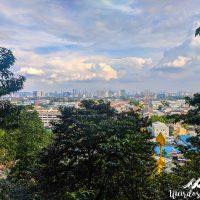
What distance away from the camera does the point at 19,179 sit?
20469 mm

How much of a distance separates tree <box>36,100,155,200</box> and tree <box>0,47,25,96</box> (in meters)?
2.73

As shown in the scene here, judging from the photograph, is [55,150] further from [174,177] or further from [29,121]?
[29,121]

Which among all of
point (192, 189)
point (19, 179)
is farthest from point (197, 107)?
point (19, 179)

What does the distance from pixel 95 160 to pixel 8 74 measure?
501 centimetres

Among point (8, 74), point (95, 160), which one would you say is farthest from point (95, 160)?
point (8, 74)

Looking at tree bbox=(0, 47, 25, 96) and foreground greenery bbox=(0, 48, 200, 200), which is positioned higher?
tree bbox=(0, 47, 25, 96)

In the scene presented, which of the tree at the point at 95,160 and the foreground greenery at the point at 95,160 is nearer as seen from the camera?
the foreground greenery at the point at 95,160

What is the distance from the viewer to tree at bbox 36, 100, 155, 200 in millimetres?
12781

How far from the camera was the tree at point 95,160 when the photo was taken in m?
12.8

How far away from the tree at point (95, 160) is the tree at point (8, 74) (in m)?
2.73

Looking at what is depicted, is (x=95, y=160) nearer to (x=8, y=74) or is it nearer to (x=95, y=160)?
(x=95, y=160)

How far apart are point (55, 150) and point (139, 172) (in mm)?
4411

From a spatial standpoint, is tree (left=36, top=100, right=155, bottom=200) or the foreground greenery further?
tree (left=36, top=100, right=155, bottom=200)

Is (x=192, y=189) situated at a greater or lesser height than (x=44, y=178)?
greater
